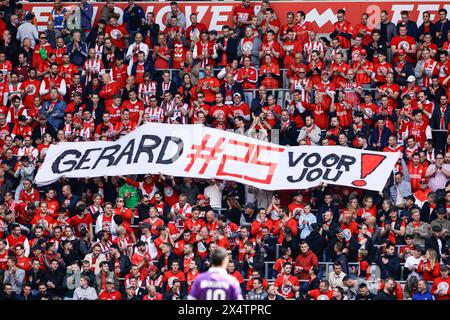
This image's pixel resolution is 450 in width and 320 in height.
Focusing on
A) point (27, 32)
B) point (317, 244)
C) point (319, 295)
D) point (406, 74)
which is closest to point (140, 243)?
point (317, 244)

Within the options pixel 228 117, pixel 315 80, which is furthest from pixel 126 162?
pixel 315 80

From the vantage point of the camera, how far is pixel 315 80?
1043 inches

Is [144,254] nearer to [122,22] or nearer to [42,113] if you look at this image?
[42,113]

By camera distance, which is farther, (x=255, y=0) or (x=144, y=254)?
(x=255, y=0)

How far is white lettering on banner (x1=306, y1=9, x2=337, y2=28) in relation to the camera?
29.1 m

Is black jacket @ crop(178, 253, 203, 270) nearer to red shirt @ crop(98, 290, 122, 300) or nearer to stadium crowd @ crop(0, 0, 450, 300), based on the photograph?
stadium crowd @ crop(0, 0, 450, 300)

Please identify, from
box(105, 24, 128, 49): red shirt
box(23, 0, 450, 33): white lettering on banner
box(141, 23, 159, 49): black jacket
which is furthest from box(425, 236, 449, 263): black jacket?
box(105, 24, 128, 49): red shirt

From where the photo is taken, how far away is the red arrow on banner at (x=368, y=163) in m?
24.3

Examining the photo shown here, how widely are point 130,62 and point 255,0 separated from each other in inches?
117

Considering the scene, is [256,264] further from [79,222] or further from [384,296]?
[79,222]

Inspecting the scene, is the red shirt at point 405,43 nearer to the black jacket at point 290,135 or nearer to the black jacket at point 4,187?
the black jacket at point 290,135

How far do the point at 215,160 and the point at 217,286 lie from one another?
35.3 ft

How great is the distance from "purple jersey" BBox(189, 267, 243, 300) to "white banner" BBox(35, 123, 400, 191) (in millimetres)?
9970

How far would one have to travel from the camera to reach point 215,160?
82.2 feet
